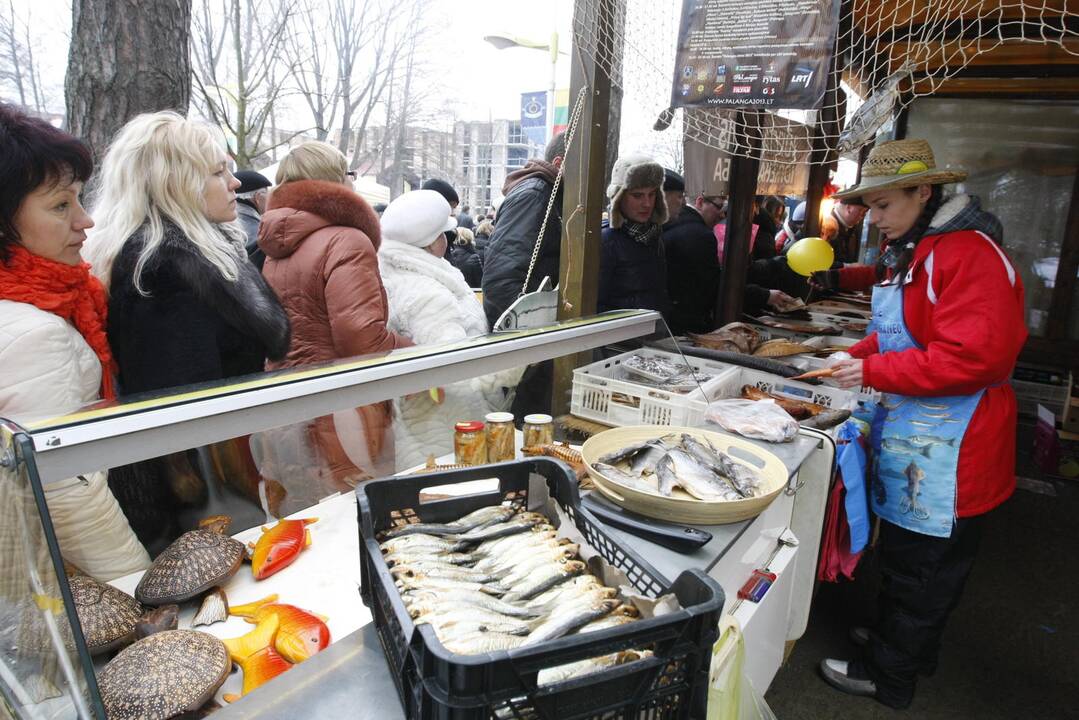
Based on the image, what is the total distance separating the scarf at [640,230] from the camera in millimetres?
4180

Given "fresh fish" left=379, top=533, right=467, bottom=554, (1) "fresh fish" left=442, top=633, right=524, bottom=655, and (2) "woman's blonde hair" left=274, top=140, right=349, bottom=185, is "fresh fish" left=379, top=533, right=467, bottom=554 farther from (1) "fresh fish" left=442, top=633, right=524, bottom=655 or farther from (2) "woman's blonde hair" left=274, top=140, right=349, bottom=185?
(2) "woman's blonde hair" left=274, top=140, right=349, bottom=185

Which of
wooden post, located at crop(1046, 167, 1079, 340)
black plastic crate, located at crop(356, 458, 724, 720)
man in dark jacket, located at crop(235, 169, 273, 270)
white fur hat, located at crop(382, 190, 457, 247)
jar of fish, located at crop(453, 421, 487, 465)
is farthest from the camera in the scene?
wooden post, located at crop(1046, 167, 1079, 340)

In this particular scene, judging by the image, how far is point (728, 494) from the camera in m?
1.89

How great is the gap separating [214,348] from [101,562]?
791 millimetres

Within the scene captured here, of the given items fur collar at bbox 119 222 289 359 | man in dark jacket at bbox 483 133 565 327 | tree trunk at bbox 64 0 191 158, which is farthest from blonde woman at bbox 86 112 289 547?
tree trunk at bbox 64 0 191 158

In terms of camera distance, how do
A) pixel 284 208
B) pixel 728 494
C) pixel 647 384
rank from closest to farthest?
pixel 728 494 < pixel 284 208 < pixel 647 384

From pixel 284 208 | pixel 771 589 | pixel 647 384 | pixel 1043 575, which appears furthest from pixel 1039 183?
pixel 284 208

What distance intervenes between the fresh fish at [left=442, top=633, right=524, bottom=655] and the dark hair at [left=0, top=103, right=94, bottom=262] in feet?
5.37

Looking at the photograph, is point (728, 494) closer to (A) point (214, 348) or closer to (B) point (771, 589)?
(B) point (771, 589)

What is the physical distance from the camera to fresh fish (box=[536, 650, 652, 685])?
1.01 meters

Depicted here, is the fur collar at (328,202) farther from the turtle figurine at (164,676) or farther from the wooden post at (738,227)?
the wooden post at (738,227)

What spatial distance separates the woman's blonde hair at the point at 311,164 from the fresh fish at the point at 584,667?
270 centimetres

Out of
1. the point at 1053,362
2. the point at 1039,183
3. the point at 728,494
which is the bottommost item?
the point at 1053,362

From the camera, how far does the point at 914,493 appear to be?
2.74m
